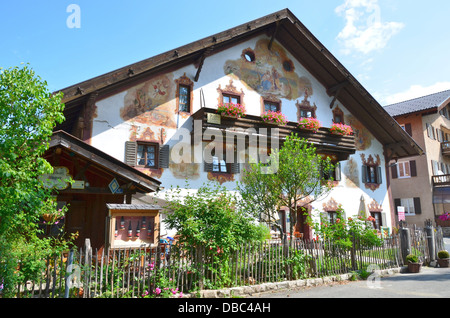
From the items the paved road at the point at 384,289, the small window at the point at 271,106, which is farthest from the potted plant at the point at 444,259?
the small window at the point at 271,106

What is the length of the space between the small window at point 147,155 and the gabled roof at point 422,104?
24585 millimetres

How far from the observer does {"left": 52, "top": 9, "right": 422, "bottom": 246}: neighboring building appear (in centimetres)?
1378

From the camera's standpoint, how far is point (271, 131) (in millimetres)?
16172

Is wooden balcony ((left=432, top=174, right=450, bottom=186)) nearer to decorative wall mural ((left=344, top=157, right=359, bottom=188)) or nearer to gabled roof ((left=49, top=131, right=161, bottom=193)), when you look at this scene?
decorative wall mural ((left=344, top=157, right=359, bottom=188))

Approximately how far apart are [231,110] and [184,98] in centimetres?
226

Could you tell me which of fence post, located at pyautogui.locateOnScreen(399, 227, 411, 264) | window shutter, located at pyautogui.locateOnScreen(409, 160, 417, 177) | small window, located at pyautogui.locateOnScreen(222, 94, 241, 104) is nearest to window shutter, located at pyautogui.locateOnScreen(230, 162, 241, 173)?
small window, located at pyautogui.locateOnScreen(222, 94, 241, 104)

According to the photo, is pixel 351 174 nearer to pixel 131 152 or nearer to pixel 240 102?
pixel 240 102

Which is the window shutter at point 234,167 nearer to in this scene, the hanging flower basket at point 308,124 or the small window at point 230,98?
the small window at point 230,98

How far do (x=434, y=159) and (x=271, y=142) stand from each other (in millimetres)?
21324

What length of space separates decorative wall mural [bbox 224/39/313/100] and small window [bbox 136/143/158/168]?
547cm

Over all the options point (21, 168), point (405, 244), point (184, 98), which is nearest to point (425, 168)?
point (405, 244)

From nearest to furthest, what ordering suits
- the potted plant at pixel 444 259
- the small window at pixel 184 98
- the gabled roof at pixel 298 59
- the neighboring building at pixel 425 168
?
the gabled roof at pixel 298 59, the potted plant at pixel 444 259, the small window at pixel 184 98, the neighboring building at pixel 425 168

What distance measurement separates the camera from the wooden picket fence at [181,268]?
684cm
